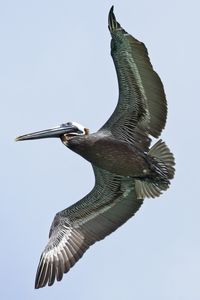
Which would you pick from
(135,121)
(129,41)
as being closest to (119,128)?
(135,121)

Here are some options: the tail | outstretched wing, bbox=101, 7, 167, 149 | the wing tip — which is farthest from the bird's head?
the wing tip

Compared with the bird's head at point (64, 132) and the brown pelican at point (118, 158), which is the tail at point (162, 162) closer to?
the brown pelican at point (118, 158)

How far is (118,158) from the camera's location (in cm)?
1983

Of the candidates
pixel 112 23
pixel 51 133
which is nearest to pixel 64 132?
pixel 51 133

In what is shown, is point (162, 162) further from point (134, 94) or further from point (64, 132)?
point (64, 132)

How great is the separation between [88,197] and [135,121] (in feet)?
6.91

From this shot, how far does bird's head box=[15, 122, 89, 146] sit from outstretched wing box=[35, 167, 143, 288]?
2.82ft

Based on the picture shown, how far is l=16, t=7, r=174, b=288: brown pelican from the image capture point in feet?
64.2

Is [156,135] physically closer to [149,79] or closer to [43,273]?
[149,79]

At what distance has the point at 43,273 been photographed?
803 inches

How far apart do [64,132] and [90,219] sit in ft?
6.23

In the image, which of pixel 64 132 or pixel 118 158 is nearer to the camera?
pixel 118 158

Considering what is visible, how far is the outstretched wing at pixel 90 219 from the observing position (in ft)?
68.0

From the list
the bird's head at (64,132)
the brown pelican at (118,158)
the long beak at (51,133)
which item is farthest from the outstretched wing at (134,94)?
the long beak at (51,133)
